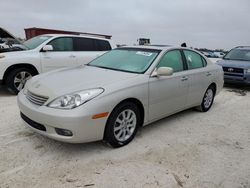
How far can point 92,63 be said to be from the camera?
4.56 meters

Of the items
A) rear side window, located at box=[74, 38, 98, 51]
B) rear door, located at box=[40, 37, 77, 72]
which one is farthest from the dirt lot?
rear side window, located at box=[74, 38, 98, 51]

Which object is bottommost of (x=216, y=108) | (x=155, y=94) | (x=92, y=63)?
(x=216, y=108)

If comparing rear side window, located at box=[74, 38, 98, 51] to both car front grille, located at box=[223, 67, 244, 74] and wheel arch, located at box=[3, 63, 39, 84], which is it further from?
Result: car front grille, located at box=[223, 67, 244, 74]

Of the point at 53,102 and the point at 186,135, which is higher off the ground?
the point at 53,102

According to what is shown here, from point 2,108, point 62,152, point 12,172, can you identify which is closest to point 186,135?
point 62,152

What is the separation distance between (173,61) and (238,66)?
16.4ft

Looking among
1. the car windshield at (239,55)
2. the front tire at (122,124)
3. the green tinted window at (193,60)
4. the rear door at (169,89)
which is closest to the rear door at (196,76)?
the green tinted window at (193,60)

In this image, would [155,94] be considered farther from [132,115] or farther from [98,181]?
[98,181]

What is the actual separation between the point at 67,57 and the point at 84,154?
13.7 ft

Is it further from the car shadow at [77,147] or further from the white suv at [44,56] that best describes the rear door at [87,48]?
the car shadow at [77,147]

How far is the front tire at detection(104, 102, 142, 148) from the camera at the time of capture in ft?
10.6

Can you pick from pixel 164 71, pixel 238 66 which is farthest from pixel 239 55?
pixel 164 71

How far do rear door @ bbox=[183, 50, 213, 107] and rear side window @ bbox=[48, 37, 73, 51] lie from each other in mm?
3602

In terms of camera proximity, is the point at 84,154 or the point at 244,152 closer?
the point at 84,154
